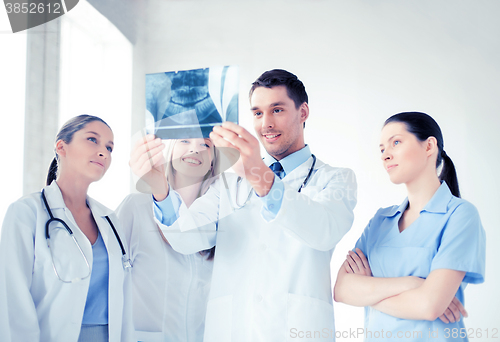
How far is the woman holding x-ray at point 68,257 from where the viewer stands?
82 centimetres

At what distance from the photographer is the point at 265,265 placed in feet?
3.04

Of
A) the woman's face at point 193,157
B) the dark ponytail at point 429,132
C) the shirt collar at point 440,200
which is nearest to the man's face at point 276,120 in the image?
the woman's face at point 193,157

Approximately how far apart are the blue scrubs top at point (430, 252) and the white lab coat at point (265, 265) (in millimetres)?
134

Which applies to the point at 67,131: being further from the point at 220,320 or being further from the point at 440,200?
the point at 440,200

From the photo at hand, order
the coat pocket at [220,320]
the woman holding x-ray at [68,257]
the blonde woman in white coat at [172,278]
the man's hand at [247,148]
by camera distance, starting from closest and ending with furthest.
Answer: the man's hand at [247,148] → the woman holding x-ray at [68,257] → the coat pocket at [220,320] → the blonde woman in white coat at [172,278]

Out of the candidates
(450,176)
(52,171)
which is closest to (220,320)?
(52,171)

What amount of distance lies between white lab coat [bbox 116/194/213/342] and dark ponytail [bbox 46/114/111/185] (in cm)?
31

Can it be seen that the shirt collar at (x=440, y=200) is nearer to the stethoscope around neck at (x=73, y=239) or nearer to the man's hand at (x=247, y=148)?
the man's hand at (x=247, y=148)

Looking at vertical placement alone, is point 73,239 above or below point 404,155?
below

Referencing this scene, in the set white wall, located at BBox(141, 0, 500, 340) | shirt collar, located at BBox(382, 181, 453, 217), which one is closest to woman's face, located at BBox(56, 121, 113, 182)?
white wall, located at BBox(141, 0, 500, 340)

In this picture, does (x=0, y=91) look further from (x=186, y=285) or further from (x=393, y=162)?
(x=393, y=162)

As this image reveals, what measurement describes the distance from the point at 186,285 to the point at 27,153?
1.93 feet

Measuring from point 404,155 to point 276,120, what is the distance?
351 millimetres

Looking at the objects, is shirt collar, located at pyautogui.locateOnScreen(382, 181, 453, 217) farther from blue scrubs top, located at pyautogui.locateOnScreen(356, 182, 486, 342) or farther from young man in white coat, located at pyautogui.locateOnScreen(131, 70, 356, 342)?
young man in white coat, located at pyautogui.locateOnScreen(131, 70, 356, 342)
